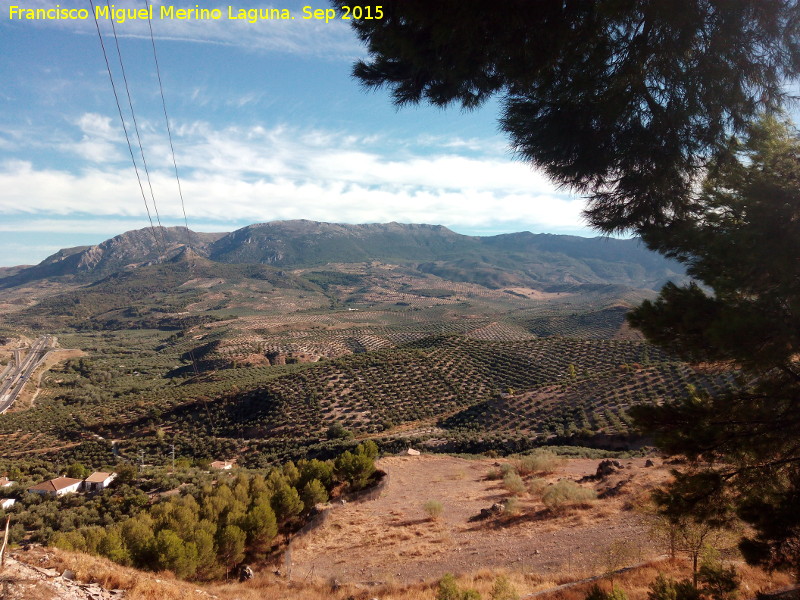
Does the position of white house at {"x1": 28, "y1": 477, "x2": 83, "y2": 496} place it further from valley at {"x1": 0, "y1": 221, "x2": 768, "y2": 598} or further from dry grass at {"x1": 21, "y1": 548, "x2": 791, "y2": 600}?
dry grass at {"x1": 21, "y1": 548, "x2": 791, "y2": 600}

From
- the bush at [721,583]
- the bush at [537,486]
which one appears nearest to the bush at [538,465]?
the bush at [537,486]

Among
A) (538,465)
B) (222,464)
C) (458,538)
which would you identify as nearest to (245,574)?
(458,538)

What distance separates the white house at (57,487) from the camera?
1978cm

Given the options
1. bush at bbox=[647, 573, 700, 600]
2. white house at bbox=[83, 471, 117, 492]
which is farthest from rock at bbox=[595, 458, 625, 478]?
white house at bbox=[83, 471, 117, 492]

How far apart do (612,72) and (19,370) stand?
302ft

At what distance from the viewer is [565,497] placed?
1313 cm

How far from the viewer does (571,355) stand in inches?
1668

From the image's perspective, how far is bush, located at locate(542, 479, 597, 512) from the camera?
12.9 metres

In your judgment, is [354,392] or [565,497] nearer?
[565,497]

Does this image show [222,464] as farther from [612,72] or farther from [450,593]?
[612,72]

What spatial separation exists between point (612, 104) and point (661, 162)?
3.16ft

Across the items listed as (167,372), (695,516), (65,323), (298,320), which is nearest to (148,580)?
(695,516)

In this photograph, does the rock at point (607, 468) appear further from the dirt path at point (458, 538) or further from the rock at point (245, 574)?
the rock at point (245, 574)

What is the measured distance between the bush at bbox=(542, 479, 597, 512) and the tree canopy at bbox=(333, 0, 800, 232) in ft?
34.9
